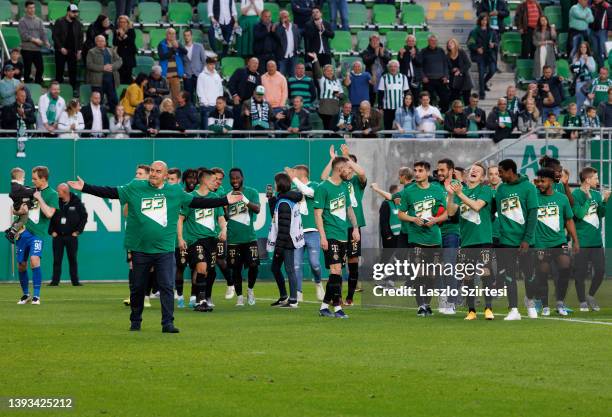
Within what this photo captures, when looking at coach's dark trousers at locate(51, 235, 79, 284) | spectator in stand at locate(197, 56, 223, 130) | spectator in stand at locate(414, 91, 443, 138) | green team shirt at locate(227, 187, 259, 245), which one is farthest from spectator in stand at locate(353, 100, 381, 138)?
green team shirt at locate(227, 187, 259, 245)

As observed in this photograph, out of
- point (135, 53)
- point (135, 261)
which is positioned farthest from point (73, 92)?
point (135, 261)

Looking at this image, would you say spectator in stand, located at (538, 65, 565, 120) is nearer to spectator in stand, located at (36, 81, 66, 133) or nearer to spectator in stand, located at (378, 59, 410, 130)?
spectator in stand, located at (378, 59, 410, 130)

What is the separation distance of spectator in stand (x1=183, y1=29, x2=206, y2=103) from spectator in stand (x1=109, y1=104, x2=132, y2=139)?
1.83m

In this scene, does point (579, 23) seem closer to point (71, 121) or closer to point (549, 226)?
point (71, 121)

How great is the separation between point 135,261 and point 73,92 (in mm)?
15348

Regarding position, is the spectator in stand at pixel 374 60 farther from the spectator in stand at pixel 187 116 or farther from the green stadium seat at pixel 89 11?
the green stadium seat at pixel 89 11

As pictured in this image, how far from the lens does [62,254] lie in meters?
29.8

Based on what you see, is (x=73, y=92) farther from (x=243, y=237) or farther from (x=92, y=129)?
(x=243, y=237)

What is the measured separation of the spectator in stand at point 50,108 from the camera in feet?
98.6

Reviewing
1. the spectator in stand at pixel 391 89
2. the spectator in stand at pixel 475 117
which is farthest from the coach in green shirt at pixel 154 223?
the spectator in stand at pixel 475 117

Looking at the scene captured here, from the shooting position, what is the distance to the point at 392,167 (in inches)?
1255

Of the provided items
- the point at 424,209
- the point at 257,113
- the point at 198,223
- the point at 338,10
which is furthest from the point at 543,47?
the point at 198,223

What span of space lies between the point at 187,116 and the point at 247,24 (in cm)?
336

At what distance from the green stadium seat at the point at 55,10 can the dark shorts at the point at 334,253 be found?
15.8m
